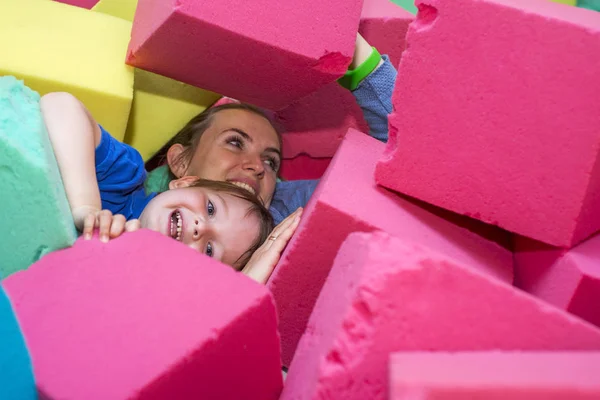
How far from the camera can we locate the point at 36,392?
0.67 m

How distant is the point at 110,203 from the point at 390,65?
2.61 feet

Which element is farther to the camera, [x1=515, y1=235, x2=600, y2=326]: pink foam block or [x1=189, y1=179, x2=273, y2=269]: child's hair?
[x1=189, y1=179, x2=273, y2=269]: child's hair

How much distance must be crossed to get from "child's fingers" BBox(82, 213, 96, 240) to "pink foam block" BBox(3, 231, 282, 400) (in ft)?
0.20

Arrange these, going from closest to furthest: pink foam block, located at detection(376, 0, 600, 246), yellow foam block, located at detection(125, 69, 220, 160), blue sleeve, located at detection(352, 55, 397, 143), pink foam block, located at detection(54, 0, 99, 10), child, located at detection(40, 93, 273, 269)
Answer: pink foam block, located at detection(376, 0, 600, 246), child, located at detection(40, 93, 273, 269), blue sleeve, located at detection(352, 55, 397, 143), yellow foam block, located at detection(125, 69, 220, 160), pink foam block, located at detection(54, 0, 99, 10)

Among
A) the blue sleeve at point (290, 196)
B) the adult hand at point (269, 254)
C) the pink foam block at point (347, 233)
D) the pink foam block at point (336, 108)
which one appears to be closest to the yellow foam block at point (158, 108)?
the pink foam block at point (336, 108)

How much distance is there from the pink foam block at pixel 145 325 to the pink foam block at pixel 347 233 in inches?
9.4

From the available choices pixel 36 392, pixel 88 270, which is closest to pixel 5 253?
pixel 88 270

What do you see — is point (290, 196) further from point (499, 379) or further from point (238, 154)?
point (499, 379)

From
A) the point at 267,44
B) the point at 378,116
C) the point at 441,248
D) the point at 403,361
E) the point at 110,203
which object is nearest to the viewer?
the point at 403,361

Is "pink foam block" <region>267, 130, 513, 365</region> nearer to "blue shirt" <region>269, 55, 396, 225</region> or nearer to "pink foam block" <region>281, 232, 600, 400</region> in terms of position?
"pink foam block" <region>281, 232, 600, 400</region>

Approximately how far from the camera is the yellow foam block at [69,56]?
4.23ft

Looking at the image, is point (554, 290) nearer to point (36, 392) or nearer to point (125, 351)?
point (125, 351)

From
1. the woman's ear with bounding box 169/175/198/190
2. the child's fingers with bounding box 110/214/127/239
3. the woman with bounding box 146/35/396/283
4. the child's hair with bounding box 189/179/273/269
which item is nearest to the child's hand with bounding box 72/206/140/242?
the child's fingers with bounding box 110/214/127/239

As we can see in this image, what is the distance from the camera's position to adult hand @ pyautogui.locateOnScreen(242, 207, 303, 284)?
3.74 ft
